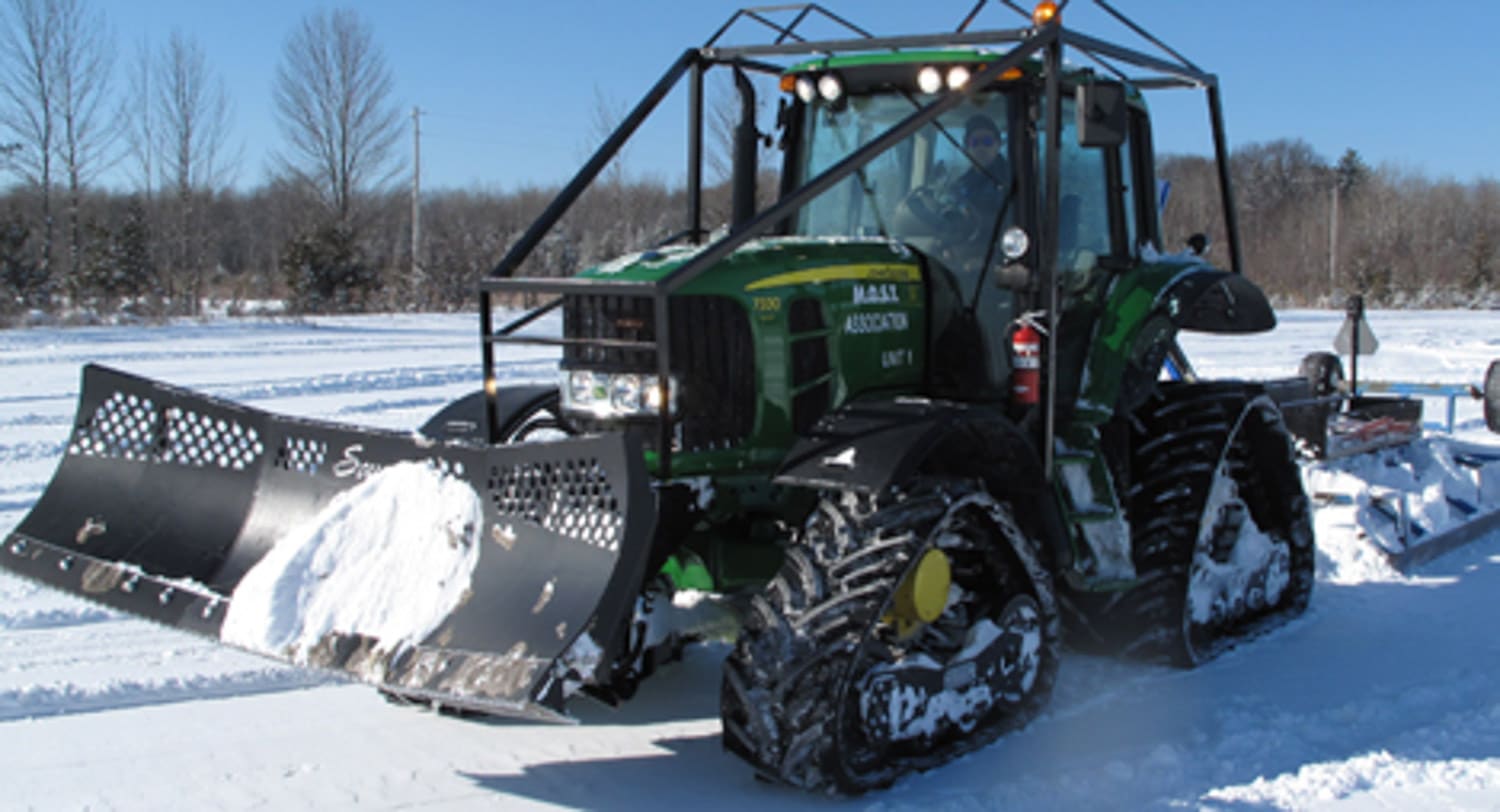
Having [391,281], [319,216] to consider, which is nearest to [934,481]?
[391,281]

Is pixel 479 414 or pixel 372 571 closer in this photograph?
pixel 372 571

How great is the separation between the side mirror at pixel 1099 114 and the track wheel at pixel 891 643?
1286 mm

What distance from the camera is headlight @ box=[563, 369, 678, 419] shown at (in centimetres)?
415

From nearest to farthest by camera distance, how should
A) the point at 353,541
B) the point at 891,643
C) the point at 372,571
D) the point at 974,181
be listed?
the point at 372,571
the point at 353,541
the point at 891,643
the point at 974,181

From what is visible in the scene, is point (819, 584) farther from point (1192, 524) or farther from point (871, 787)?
point (1192, 524)

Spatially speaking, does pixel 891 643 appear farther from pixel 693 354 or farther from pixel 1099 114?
pixel 1099 114

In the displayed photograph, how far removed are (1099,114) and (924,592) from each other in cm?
176

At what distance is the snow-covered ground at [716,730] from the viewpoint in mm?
3910

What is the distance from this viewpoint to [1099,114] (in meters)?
4.43

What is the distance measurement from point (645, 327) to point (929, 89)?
1525mm

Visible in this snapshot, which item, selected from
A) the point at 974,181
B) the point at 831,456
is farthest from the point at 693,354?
the point at 974,181

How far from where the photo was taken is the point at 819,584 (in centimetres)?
377

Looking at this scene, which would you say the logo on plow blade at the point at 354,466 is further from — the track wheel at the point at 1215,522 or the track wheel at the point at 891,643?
the track wheel at the point at 1215,522

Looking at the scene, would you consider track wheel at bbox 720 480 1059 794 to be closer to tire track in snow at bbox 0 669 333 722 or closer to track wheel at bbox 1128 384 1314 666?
track wheel at bbox 1128 384 1314 666
